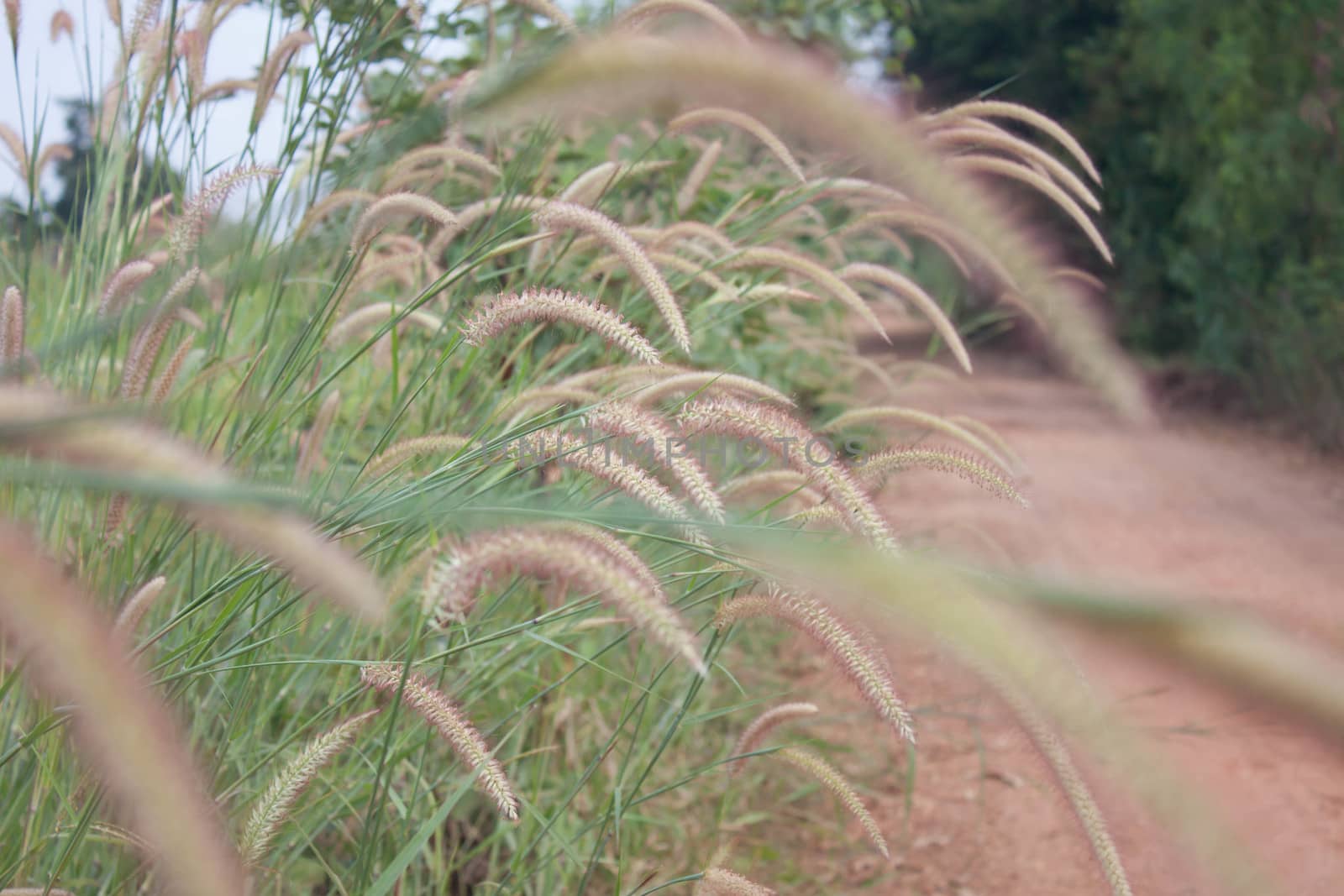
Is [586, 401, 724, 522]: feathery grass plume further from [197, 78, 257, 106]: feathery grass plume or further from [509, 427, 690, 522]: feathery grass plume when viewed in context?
[197, 78, 257, 106]: feathery grass plume

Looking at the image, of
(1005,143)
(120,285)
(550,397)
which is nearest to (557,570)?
(550,397)

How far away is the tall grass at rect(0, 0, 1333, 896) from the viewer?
631 mm

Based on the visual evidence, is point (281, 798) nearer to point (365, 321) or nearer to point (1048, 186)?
point (365, 321)

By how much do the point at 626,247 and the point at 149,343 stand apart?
2.15 ft

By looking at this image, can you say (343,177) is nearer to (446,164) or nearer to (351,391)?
(446,164)

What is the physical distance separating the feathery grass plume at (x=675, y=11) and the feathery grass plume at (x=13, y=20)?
3.54 ft

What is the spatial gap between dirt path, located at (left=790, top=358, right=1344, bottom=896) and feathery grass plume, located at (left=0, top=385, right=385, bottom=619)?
46 centimetres

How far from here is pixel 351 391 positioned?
272cm

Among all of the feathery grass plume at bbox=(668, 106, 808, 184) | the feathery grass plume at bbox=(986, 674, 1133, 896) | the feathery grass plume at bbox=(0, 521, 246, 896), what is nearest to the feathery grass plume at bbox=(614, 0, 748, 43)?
the feathery grass plume at bbox=(668, 106, 808, 184)

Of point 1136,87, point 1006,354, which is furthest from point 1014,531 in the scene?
point 1006,354

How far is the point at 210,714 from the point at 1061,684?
1.31m

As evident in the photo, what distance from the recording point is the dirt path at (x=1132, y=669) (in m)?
1.28

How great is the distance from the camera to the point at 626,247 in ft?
3.94

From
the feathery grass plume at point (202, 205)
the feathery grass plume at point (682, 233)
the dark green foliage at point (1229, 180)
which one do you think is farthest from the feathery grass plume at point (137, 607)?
the dark green foliage at point (1229, 180)
